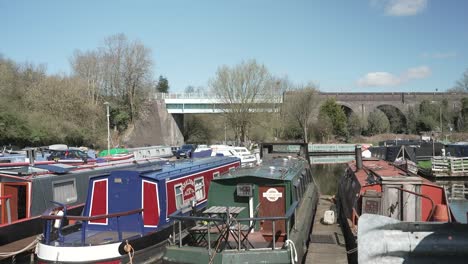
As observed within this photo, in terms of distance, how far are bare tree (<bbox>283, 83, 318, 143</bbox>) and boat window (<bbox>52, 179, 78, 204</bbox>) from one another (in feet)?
151

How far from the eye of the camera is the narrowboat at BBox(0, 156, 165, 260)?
452 inches

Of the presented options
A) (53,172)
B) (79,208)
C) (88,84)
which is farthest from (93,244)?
(88,84)

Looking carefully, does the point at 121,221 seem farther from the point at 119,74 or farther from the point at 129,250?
the point at 119,74

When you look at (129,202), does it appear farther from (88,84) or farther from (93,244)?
(88,84)

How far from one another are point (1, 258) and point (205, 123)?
67.4m

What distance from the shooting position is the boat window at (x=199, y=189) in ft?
41.8

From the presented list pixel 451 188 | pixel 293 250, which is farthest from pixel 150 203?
pixel 451 188

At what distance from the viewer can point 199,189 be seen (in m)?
13.0

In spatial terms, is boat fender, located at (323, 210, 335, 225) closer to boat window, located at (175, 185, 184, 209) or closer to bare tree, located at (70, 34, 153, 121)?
boat window, located at (175, 185, 184, 209)

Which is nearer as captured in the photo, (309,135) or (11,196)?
(11,196)

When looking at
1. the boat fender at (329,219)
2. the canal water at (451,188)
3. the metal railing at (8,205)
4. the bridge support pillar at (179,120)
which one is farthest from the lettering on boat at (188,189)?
the bridge support pillar at (179,120)

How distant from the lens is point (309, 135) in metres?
64.3

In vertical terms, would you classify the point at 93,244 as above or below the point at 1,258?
above

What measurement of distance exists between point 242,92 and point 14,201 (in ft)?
124
